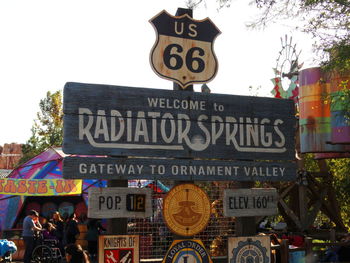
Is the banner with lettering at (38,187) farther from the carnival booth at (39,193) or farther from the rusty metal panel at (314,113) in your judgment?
the rusty metal panel at (314,113)

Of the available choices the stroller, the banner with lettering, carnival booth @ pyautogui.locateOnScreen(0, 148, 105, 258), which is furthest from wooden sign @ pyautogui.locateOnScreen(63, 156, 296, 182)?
the banner with lettering

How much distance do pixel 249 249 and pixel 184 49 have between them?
2961mm

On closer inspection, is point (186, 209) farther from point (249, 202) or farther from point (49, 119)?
point (49, 119)

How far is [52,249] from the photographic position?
637 inches

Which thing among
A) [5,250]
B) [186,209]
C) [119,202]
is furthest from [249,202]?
[5,250]

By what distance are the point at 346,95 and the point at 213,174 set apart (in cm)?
444

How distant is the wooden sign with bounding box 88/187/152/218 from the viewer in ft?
21.0

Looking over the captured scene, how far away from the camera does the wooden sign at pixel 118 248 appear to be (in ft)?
21.2

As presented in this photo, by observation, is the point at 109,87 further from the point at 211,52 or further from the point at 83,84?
Result: the point at 211,52

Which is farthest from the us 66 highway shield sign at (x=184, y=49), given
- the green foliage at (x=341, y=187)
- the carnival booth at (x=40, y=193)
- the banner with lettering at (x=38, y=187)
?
the green foliage at (x=341, y=187)

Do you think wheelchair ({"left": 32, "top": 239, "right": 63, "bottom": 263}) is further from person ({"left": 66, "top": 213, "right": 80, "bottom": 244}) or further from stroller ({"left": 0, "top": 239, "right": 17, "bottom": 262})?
person ({"left": 66, "top": 213, "right": 80, "bottom": 244})

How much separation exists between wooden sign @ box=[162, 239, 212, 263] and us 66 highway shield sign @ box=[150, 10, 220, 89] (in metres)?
2.13

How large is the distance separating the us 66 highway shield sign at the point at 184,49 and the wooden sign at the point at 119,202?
165 cm

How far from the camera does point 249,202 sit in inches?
290
